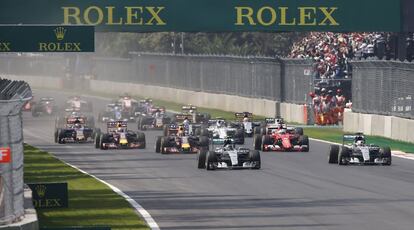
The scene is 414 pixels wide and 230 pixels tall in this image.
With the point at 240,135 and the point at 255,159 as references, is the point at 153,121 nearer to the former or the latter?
the point at 240,135

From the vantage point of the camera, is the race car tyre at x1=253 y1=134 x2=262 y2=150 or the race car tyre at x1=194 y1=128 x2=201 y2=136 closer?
the race car tyre at x1=253 y1=134 x2=262 y2=150

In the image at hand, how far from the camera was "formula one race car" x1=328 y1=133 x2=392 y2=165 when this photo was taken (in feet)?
125

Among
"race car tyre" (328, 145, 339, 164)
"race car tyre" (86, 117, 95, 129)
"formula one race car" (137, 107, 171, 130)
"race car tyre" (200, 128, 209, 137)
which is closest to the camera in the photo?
"race car tyre" (328, 145, 339, 164)

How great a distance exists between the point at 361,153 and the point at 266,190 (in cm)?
777

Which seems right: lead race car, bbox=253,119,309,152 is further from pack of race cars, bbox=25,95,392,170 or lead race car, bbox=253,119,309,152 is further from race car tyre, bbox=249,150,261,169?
race car tyre, bbox=249,150,261,169

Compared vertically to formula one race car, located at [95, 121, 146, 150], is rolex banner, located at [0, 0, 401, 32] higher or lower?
higher

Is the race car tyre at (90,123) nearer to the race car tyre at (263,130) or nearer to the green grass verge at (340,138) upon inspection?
the race car tyre at (263,130)

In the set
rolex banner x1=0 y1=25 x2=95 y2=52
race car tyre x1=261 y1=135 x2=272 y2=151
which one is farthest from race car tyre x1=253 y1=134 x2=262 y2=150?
rolex banner x1=0 y1=25 x2=95 y2=52

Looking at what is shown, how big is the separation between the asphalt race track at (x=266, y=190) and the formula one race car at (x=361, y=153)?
18.5 inches

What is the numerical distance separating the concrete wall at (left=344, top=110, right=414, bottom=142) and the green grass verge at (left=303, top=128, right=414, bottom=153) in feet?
1.02

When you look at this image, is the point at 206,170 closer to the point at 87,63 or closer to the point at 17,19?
the point at 17,19

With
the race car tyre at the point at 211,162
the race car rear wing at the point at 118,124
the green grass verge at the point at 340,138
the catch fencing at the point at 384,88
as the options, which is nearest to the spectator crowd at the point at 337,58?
the green grass verge at the point at 340,138

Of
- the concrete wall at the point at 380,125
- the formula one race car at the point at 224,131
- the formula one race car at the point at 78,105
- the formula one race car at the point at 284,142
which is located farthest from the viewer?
the formula one race car at the point at 78,105

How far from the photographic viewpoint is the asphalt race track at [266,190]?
81.4ft
